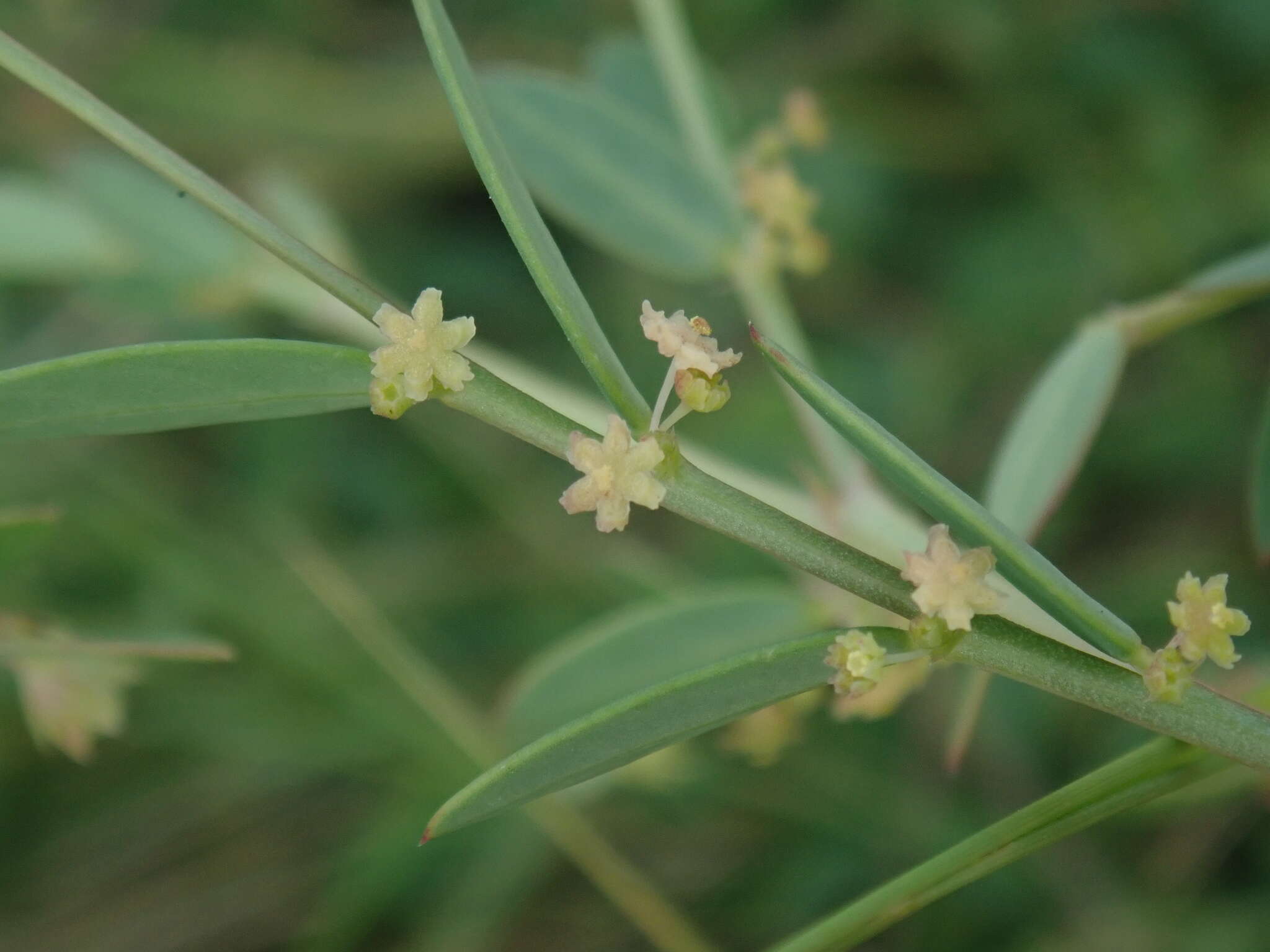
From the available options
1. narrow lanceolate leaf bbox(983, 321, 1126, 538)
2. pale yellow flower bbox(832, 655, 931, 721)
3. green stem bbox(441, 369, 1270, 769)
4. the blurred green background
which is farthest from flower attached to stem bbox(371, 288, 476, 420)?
the blurred green background

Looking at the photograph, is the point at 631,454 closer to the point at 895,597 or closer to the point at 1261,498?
the point at 895,597

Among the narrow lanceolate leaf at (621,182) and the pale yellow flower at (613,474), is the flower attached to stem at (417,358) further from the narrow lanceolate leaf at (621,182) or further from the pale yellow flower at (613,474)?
the narrow lanceolate leaf at (621,182)

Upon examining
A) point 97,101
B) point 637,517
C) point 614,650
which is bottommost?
point 97,101

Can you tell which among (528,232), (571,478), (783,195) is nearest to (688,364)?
(528,232)

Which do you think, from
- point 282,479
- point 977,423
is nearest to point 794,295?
point 977,423

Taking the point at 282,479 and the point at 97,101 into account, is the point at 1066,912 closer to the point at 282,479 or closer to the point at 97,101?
the point at 282,479

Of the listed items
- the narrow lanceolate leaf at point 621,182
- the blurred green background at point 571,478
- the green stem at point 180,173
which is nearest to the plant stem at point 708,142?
the narrow lanceolate leaf at point 621,182

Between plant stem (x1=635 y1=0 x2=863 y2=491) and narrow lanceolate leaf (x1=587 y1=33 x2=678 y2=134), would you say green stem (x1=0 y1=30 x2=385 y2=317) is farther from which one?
narrow lanceolate leaf (x1=587 y1=33 x2=678 y2=134)
